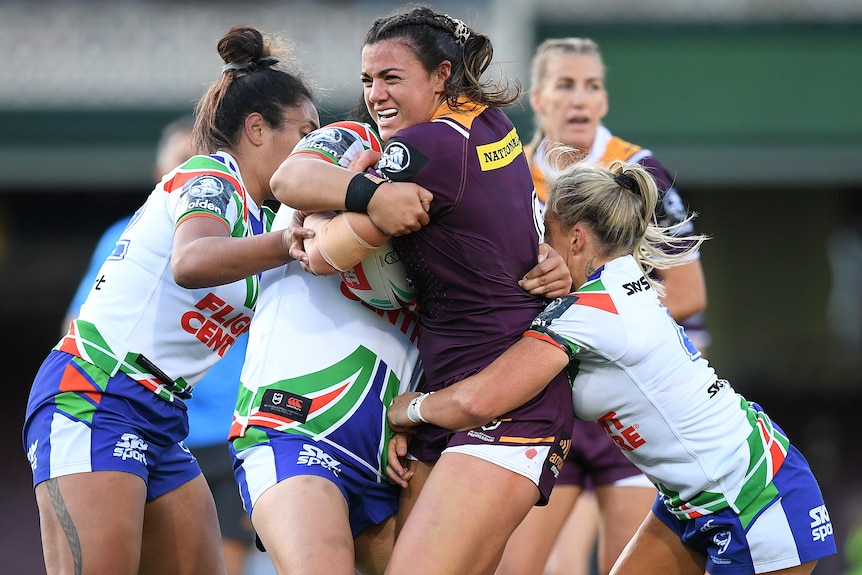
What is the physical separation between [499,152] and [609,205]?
1.27ft

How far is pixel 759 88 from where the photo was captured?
998 cm

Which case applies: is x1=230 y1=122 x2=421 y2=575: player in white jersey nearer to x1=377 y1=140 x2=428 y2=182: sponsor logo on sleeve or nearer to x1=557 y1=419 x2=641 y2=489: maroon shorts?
x1=377 y1=140 x2=428 y2=182: sponsor logo on sleeve

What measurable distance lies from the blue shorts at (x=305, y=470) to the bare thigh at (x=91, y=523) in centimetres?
37

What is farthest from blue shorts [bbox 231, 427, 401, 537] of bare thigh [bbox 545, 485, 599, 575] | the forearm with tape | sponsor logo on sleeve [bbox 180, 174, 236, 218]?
bare thigh [bbox 545, 485, 599, 575]

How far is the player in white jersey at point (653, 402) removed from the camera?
10.9 feet

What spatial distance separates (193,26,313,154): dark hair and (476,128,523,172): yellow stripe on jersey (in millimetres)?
894

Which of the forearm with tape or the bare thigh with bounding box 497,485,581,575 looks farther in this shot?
the bare thigh with bounding box 497,485,581,575

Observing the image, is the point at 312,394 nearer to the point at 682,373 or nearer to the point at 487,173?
the point at 487,173

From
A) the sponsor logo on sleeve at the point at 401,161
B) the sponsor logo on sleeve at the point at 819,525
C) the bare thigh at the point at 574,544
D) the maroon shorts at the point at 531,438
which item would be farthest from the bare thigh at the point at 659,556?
the bare thigh at the point at 574,544

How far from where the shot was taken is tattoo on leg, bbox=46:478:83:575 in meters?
3.51

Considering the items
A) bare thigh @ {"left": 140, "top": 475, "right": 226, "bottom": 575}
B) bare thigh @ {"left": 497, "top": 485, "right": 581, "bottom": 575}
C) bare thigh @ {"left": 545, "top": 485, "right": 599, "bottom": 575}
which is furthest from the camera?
bare thigh @ {"left": 545, "top": 485, "right": 599, "bottom": 575}

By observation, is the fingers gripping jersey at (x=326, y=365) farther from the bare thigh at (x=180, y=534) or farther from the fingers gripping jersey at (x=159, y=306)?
the bare thigh at (x=180, y=534)

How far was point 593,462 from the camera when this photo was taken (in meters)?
4.80

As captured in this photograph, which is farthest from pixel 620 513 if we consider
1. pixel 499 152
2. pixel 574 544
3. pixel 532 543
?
pixel 499 152
